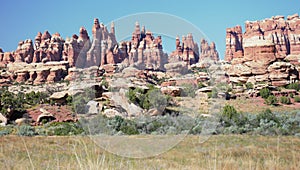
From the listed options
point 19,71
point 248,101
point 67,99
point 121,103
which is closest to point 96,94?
point 121,103

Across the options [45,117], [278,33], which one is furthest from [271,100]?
[278,33]

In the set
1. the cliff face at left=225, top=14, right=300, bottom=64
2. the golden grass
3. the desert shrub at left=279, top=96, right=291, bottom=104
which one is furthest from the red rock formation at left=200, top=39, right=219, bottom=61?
the cliff face at left=225, top=14, right=300, bottom=64

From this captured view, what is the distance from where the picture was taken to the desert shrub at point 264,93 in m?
37.3

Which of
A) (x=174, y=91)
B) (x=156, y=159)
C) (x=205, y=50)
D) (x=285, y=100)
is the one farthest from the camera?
(x=285, y=100)

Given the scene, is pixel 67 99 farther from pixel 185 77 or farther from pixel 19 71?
pixel 19 71

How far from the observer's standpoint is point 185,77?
5289 millimetres

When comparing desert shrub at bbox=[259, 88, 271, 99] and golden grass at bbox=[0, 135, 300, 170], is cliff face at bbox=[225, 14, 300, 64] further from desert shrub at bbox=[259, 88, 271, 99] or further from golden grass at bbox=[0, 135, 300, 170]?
golden grass at bbox=[0, 135, 300, 170]

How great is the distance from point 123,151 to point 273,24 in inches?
5207

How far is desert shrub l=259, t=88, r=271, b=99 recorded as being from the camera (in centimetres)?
3734

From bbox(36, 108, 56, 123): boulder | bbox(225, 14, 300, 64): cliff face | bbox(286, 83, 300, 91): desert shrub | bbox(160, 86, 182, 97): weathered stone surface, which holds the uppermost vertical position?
bbox(225, 14, 300, 64): cliff face

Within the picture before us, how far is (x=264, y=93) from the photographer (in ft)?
123

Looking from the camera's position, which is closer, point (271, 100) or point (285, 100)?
point (271, 100)

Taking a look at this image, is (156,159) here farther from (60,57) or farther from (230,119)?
(60,57)

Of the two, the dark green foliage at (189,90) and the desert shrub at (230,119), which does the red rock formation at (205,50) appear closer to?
the dark green foliage at (189,90)
